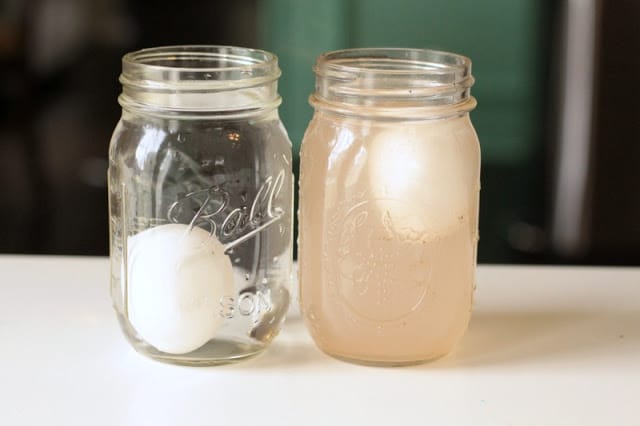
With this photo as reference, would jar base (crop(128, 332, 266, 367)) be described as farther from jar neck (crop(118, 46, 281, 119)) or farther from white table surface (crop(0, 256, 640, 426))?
jar neck (crop(118, 46, 281, 119))

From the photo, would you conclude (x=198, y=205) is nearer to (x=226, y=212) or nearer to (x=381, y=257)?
(x=226, y=212)

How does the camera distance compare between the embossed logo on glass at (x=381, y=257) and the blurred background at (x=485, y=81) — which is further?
the blurred background at (x=485, y=81)

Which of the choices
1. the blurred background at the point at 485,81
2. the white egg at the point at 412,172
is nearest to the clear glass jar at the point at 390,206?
the white egg at the point at 412,172

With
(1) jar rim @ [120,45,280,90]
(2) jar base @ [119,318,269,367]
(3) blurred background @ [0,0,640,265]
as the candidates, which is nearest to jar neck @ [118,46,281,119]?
(1) jar rim @ [120,45,280,90]

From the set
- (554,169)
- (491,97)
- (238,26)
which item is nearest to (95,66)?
(238,26)

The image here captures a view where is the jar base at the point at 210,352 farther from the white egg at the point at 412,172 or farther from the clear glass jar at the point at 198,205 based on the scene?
the white egg at the point at 412,172

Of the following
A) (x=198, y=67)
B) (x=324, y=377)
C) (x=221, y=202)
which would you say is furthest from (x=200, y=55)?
(x=324, y=377)
